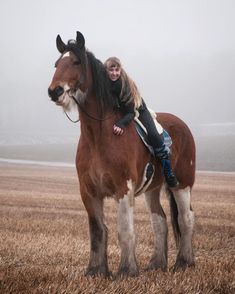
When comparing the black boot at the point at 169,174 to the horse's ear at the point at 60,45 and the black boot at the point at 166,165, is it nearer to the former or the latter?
the black boot at the point at 166,165

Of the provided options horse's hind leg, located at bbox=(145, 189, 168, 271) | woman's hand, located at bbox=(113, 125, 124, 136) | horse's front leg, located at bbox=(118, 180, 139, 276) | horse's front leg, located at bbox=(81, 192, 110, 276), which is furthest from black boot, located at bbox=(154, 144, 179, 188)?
horse's front leg, located at bbox=(81, 192, 110, 276)

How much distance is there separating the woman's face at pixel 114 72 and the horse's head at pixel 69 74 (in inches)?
21.1

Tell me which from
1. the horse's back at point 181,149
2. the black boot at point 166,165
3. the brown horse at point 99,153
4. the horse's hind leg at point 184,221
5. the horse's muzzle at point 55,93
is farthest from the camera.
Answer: the horse's back at point 181,149

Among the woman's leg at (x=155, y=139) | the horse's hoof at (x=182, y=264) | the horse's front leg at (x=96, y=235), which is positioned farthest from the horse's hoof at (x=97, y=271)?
the woman's leg at (x=155, y=139)

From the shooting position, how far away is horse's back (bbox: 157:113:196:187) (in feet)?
25.4

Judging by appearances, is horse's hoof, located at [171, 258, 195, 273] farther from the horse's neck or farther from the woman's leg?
A: the horse's neck

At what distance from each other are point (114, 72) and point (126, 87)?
11.6 inches

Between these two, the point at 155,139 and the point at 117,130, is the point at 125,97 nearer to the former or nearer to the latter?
the point at 117,130

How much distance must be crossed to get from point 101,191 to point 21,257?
2.78 meters

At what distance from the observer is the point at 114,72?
620 cm

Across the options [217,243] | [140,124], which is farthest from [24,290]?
[217,243]

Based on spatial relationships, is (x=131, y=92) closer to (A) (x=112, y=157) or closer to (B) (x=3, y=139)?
(A) (x=112, y=157)

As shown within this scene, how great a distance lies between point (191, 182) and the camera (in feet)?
25.8

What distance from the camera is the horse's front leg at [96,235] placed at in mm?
6020
